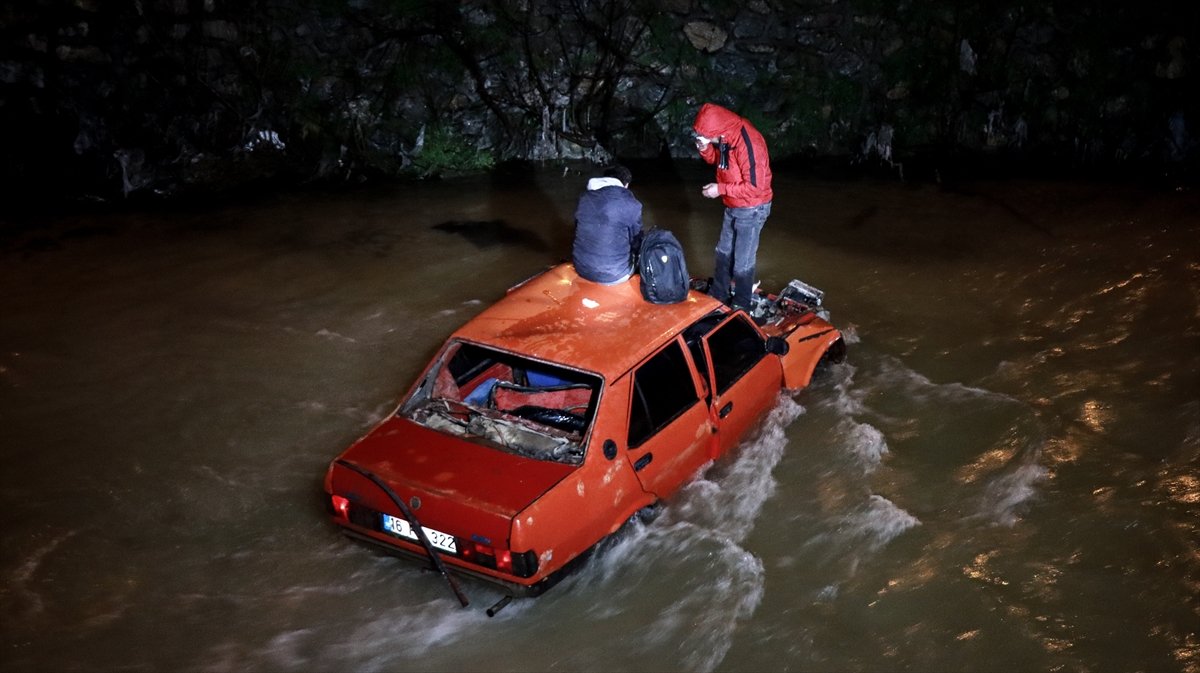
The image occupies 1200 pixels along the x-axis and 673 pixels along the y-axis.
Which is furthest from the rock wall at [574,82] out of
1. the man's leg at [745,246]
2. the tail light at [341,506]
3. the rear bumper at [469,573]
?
the rear bumper at [469,573]

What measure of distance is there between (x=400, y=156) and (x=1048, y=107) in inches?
381

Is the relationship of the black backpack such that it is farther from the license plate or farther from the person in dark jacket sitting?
the license plate

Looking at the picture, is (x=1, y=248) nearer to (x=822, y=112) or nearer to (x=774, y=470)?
(x=774, y=470)

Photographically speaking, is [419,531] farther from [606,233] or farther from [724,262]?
[724,262]

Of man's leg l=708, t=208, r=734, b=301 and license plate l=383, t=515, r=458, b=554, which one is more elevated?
man's leg l=708, t=208, r=734, b=301

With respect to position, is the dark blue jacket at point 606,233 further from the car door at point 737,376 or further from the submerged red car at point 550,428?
the car door at point 737,376

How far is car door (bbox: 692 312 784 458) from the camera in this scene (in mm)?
7086

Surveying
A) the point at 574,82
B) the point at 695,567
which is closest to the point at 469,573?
the point at 695,567

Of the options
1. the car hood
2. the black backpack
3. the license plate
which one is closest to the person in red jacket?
the black backpack

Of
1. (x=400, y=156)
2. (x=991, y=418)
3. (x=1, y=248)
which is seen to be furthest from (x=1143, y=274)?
(x=1, y=248)

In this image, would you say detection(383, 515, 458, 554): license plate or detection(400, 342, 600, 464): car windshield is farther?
detection(400, 342, 600, 464): car windshield

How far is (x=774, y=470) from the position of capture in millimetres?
7586

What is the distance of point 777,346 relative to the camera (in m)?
7.57

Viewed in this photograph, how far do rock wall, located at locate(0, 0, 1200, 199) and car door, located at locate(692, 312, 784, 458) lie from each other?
8665 millimetres
